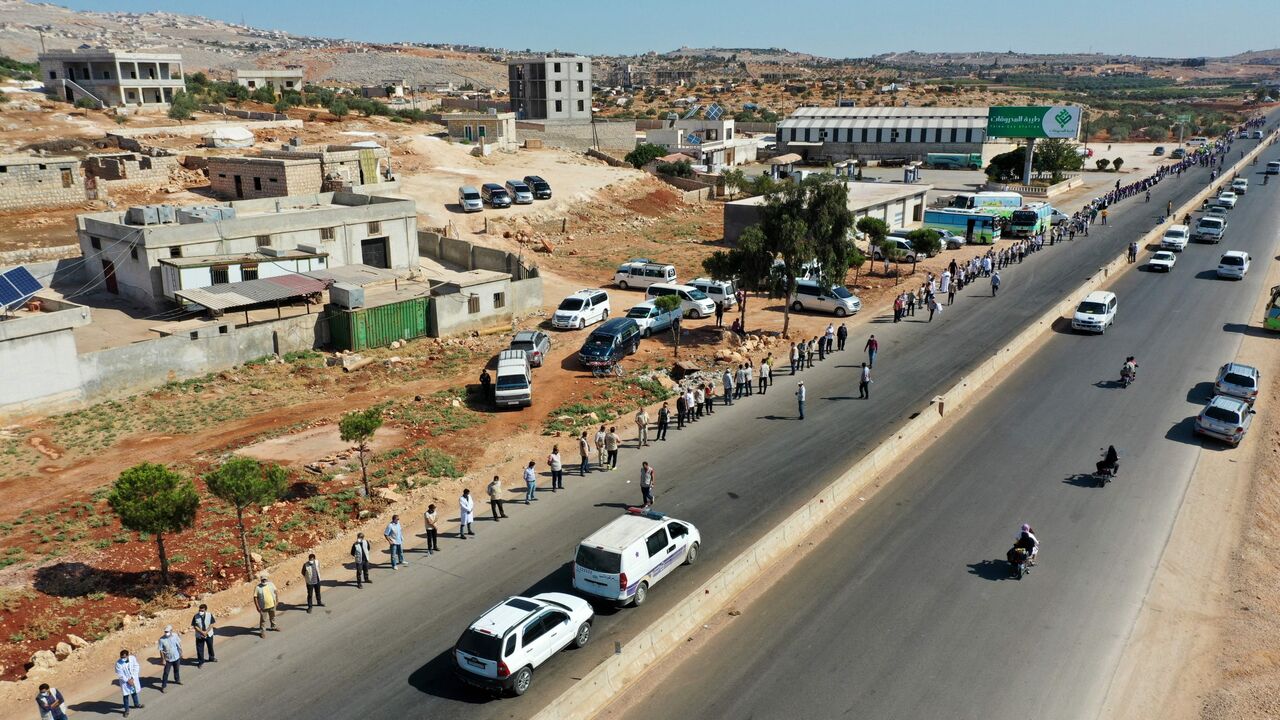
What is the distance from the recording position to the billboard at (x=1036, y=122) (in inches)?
2901

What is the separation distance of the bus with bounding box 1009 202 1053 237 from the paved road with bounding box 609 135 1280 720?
3094cm

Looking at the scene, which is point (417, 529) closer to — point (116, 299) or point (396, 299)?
point (396, 299)

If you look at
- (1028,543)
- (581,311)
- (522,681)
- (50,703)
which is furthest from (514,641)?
(581,311)

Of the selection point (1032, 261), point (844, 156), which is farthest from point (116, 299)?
point (844, 156)

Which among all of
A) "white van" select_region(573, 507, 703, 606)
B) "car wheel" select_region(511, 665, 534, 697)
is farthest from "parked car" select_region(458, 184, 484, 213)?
"car wheel" select_region(511, 665, 534, 697)

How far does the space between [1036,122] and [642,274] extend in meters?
50.0

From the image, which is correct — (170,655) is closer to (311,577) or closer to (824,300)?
(311,577)

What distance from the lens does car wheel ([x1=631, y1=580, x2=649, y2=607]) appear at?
16.7 m

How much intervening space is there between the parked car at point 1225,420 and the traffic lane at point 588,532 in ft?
25.3

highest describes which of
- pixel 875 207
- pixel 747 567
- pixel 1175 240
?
pixel 875 207

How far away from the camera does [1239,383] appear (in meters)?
28.3

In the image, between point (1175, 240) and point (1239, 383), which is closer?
point (1239, 383)

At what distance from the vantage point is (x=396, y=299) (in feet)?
116

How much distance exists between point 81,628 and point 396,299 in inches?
812
